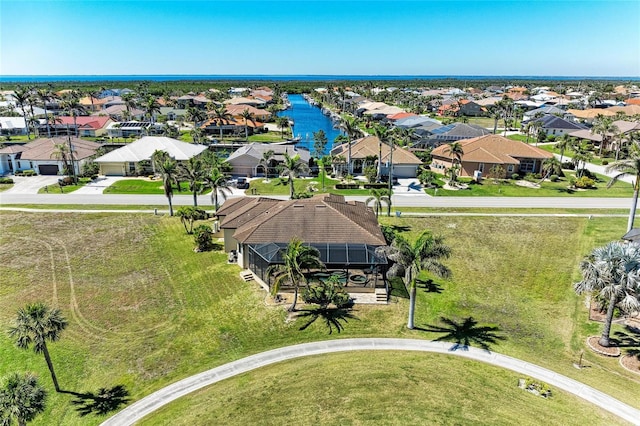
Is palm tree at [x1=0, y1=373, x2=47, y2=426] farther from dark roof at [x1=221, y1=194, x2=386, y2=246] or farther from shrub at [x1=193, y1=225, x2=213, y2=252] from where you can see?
shrub at [x1=193, y1=225, x2=213, y2=252]

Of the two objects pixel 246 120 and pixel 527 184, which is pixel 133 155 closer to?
pixel 246 120

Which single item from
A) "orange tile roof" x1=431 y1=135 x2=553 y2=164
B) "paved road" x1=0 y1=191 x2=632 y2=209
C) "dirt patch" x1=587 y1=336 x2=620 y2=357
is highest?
"orange tile roof" x1=431 y1=135 x2=553 y2=164

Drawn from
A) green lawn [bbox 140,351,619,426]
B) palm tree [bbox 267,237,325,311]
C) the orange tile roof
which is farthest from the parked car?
green lawn [bbox 140,351,619,426]

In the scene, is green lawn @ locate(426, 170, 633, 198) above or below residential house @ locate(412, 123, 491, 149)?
below

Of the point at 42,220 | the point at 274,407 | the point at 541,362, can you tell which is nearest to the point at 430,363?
the point at 541,362

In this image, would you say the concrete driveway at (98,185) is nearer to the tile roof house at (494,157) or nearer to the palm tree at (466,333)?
the palm tree at (466,333)

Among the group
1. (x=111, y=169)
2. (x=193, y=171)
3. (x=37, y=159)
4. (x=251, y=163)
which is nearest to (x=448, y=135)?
(x=251, y=163)
